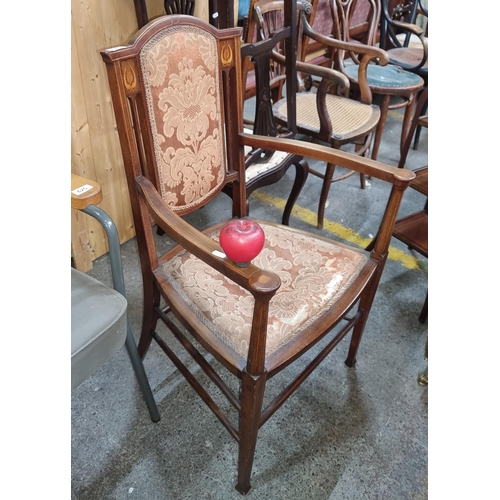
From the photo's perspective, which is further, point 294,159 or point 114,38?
point 294,159

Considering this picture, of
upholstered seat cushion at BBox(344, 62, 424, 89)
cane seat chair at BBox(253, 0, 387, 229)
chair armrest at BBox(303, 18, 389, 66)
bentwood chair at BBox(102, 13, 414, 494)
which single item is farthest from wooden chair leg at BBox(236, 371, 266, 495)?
upholstered seat cushion at BBox(344, 62, 424, 89)

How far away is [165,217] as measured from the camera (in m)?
0.94

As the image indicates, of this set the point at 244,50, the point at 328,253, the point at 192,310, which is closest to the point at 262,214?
the point at 244,50

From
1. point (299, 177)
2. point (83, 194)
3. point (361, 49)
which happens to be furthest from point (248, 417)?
point (361, 49)

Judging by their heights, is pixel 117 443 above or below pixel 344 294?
below

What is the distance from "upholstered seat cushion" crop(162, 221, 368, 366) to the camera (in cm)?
98

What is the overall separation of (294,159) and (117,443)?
121 centimetres

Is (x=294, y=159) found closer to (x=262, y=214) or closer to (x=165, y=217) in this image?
(x=262, y=214)

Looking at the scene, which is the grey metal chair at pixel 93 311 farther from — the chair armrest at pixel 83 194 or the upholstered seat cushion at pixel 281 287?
the upholstered seat cushion at pixel 281 287

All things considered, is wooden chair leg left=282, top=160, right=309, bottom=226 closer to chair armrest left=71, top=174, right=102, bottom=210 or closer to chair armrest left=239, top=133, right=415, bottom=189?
chair armrest left=239, top=133, right=415, bottom=189

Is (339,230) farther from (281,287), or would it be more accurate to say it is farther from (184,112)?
(184,112)

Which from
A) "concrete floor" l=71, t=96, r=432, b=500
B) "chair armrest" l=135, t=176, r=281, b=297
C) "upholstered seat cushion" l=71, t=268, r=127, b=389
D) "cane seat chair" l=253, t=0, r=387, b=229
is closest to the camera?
"chair armrest" l=135, t=176, r=281, b=297

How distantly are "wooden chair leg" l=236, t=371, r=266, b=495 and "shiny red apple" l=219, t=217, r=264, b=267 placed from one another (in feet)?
0.94

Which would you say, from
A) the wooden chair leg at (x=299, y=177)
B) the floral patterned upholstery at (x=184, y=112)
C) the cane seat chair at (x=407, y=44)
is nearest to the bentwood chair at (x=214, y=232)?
the floral patterned upholstery at (x=184, y=112)
